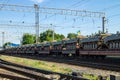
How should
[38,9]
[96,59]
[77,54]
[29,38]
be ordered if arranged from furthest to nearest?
[29,38] < [38,9] < [77,54] < [96,59]

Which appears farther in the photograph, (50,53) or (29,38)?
A: (29,38)

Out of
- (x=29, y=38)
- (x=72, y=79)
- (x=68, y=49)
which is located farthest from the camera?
(x=29, y=38)

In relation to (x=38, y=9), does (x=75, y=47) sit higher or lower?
lower

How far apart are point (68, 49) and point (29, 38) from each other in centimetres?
9772

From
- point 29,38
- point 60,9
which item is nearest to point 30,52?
point 60,9

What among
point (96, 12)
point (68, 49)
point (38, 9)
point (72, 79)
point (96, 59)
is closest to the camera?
point (72, 79)

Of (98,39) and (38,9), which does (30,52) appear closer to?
(38,9)

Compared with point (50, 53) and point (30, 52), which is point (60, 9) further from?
point (30, 52)

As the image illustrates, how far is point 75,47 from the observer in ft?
133

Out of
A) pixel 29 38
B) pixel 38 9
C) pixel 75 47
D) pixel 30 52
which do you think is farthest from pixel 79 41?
pixel 29 38

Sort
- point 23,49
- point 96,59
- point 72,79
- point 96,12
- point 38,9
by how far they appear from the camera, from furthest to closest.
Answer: point 23,49 < point 38,9 < point 96,12 < point 96,59 < point 72,79

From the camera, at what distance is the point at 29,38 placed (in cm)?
13950

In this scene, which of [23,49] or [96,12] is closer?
[96,12]

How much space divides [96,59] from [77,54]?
709 centimetres
